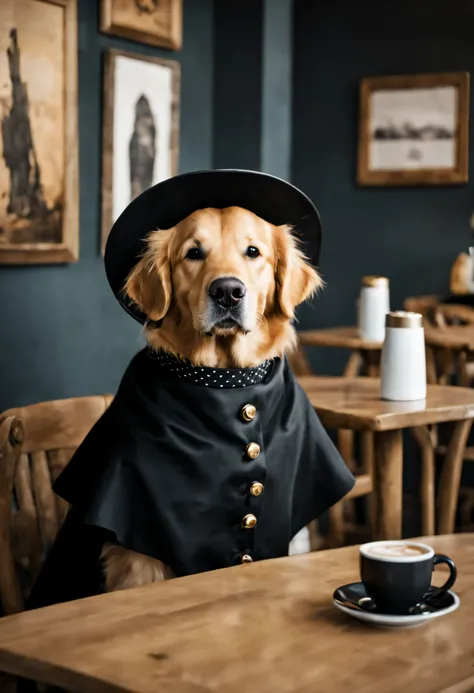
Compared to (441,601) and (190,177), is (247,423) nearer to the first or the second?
(190,177)

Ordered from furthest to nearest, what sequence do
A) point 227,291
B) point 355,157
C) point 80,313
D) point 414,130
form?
point 355,157 → point 414,130 → point 80,313 → point 227,291

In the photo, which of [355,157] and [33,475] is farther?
[355,157]

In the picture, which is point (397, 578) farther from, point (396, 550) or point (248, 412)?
point (248, 412)

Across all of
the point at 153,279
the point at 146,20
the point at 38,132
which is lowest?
the point at 153,279

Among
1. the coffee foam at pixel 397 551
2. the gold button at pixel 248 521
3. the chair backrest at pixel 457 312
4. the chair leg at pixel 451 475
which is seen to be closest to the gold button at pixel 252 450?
the gold button at pixel 248 521

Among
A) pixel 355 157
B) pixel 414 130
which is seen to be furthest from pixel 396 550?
pixel 355 157

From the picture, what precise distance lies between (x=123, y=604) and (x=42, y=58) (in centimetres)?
263

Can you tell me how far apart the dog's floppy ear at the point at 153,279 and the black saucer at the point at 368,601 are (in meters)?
0.95

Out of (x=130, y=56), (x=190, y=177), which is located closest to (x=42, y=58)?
(x=130, y=56)

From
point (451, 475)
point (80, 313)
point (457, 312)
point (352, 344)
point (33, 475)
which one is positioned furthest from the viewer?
point (457, 312)

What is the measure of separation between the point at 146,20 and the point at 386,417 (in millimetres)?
2187

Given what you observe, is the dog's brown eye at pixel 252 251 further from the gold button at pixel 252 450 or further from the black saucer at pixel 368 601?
the black saucer at pixel 368 601

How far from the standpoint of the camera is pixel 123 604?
3.96ft

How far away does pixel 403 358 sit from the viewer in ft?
8.52
